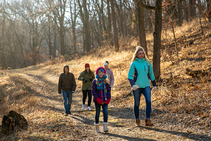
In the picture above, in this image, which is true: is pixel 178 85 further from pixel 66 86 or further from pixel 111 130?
pixel 66 86

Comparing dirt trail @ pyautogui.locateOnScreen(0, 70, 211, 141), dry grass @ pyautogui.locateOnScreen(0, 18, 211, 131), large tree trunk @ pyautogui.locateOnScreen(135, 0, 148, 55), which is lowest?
dirt trail @ pyautogui.locateOnScreen(0, 70, 211, 141)

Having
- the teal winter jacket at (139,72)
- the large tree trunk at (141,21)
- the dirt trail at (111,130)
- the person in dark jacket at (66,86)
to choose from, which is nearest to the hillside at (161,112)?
the dirt trail at (111,130)

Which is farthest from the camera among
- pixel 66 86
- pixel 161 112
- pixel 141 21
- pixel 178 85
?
pixel 141 21

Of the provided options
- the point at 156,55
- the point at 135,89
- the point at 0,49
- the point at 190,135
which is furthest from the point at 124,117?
the point at 0,49

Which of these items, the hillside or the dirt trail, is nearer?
the dirt trail

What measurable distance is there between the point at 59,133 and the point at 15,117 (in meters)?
2.18

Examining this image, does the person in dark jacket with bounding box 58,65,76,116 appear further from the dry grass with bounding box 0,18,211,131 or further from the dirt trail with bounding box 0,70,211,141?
the dry grass with bounding box 0,18,211,131

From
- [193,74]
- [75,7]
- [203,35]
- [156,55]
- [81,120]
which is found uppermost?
[75,7]

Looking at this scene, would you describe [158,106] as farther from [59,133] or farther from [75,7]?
[75,7]

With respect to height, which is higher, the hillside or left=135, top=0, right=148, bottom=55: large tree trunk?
left=135, top=0, right=148, bottom=55: large tree trunk

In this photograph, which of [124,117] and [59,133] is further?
[124,117]

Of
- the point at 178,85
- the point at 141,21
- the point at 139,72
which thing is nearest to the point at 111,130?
the point at 139,72

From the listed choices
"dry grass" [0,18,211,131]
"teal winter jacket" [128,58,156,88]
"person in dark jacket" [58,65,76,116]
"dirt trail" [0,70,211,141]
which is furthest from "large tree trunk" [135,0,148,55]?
"teal winter jacket" [128,58,156,88]

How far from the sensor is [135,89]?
205 inches
